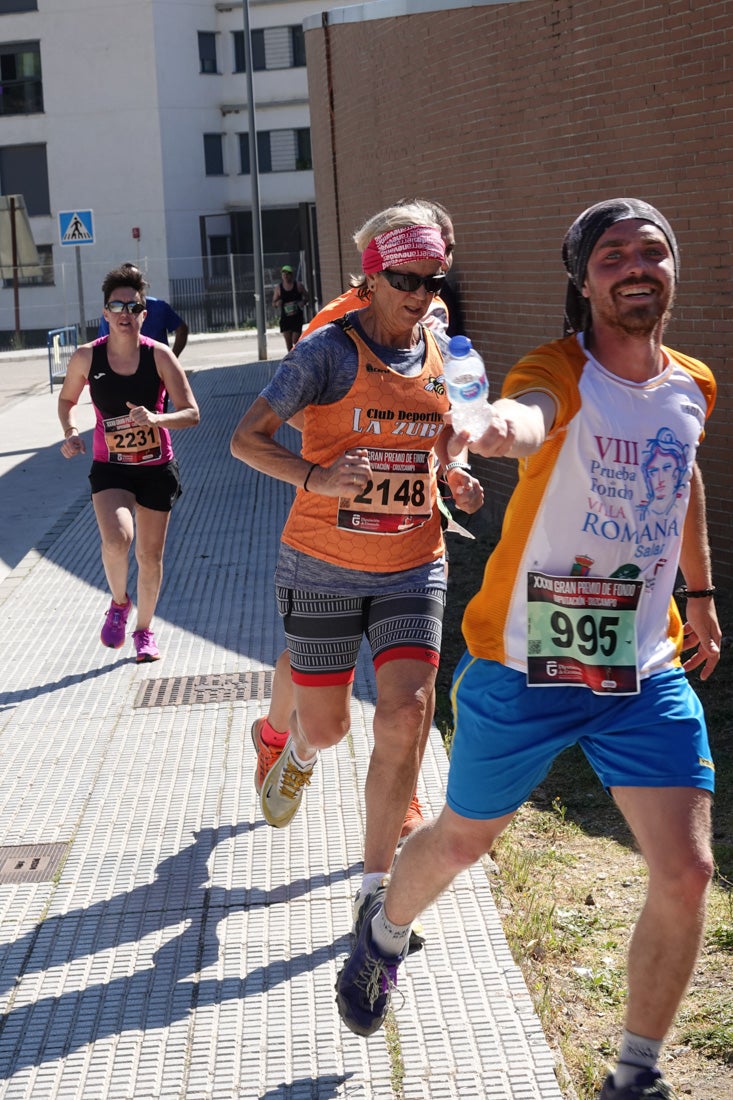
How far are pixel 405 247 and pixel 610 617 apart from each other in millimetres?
1457

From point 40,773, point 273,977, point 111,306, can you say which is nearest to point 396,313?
point 273,977

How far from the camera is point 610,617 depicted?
3.15 meters

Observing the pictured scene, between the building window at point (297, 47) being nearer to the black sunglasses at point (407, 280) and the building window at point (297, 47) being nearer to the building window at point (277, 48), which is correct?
the building window at point (277, 48)

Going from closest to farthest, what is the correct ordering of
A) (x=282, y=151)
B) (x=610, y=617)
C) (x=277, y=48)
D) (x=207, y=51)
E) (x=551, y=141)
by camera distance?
(x=610, y=617) < (x=551, y=141) < (x=207, y=51) < (x=277, y=48) < (x=282, y=151)

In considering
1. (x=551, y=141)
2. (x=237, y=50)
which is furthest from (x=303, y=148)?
(x=551, y=141)

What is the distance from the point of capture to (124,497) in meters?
7.25

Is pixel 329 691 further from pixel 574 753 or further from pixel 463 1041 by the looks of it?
pixel 574 753

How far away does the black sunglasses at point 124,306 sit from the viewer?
7.00 metres

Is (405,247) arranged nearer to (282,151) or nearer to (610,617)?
(610,617)

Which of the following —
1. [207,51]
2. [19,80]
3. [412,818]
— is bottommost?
[412,818]

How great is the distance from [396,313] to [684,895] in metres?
1.93

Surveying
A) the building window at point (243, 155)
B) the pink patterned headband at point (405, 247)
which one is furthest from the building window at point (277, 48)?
the pink patterned headband at point (405, 247)

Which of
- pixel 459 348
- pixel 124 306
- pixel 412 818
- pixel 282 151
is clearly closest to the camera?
pixel 459 348

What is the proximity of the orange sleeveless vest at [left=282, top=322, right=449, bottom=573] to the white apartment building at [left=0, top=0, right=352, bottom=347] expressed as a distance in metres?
43.5
